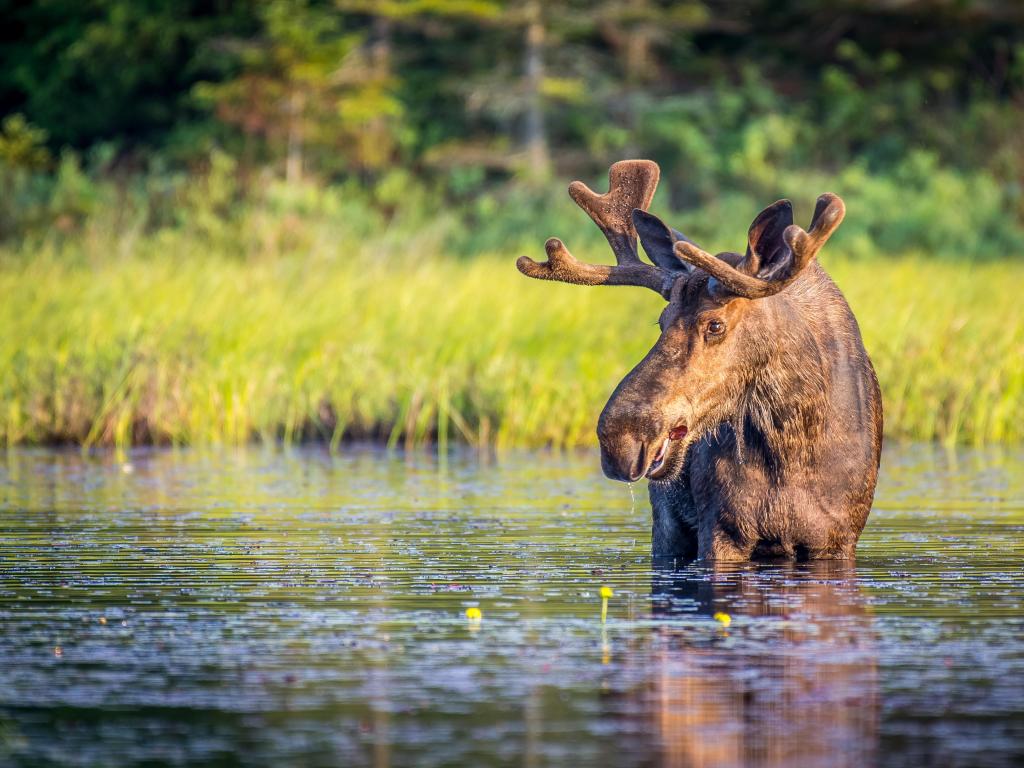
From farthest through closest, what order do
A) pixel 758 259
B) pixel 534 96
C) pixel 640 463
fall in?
pixel 534 96 < pixel 758 259 < pixel 640 463

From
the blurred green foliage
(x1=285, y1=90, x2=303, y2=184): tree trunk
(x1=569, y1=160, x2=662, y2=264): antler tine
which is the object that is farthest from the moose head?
(x1=285, y1=90, x2=303, y2=184): tree trunk

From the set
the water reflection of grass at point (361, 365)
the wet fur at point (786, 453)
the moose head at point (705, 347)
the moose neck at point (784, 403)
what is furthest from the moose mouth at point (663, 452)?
the water reflection of grass at point (361, 365)

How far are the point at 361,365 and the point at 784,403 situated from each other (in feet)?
26.1

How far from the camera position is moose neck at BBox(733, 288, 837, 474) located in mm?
9172

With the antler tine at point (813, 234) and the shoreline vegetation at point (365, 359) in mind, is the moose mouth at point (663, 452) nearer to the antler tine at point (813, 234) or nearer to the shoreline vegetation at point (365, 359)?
the antler tine at point (813, 234)

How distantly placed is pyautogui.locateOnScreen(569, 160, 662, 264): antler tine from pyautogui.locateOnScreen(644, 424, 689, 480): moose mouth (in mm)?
1393

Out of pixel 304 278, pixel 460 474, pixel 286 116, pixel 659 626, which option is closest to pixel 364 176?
pixel 286 116

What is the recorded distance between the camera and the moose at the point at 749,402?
880 cm

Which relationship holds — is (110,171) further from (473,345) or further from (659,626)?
(659,626)

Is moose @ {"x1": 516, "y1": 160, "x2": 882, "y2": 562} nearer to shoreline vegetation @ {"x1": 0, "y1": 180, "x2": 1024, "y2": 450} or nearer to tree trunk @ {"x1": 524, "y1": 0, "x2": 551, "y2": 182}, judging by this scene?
shoreline vegetation @ {"x1": 0, "y1": 180, "x2": 1024, "y2": 450}

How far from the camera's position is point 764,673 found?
6.74 m

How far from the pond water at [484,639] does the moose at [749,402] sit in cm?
26

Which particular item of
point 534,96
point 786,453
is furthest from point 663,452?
point 534,96

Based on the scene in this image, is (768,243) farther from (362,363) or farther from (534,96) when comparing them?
(534,96)
